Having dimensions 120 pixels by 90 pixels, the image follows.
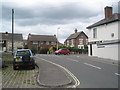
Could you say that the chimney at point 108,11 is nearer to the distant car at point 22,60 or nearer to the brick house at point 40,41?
the distant car at point 22,60

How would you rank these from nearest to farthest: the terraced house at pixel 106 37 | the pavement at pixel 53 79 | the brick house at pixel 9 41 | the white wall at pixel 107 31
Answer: the pavement at pixel 53 79, the terraced house at pixel 106 37, the white wall at pixel 107 31, the brick house at pixel 9 41

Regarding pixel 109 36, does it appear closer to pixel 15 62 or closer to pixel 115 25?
pixel 115 25

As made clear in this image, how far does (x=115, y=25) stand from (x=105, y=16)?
5.95 metres

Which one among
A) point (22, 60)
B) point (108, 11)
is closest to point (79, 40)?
point (108, 11)

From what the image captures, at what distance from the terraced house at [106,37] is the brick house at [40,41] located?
139 ft

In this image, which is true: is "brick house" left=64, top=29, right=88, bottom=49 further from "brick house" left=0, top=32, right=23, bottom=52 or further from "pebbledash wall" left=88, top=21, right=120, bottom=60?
"pebbledash wall" left=88, top=21, right=120, bottom=60

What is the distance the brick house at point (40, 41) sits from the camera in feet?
236

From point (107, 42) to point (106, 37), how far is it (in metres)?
1.21

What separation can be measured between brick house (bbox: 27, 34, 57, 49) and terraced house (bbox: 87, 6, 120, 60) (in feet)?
139

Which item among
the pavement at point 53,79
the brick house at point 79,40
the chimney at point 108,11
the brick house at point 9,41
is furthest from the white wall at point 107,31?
the brick house at point 9,41

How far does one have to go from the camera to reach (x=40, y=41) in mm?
73312

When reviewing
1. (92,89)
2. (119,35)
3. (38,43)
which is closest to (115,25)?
(119,35)

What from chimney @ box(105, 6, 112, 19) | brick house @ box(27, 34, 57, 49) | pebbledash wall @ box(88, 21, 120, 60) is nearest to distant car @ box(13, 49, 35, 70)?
pebbledash wall @ box(88, 21, 120, 60)

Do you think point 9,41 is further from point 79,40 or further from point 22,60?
point 22,60
